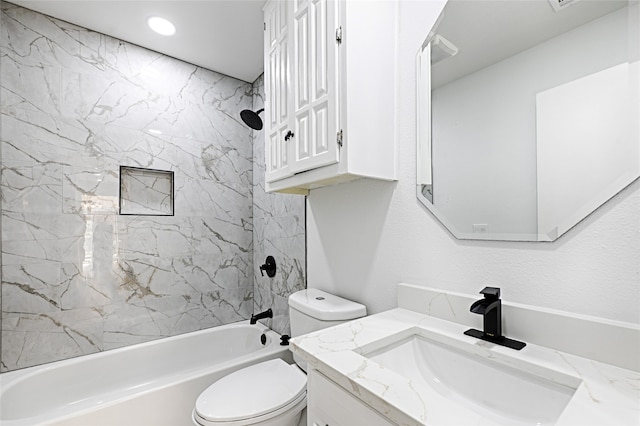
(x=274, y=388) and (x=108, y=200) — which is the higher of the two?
(x=108, y=200)

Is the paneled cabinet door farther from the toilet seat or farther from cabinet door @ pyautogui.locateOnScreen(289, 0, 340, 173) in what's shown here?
the toilet seat

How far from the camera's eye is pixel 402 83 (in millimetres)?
1230

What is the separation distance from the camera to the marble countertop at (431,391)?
54 cm

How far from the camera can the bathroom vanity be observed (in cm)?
57

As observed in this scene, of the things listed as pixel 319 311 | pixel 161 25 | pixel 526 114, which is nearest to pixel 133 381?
pixel 319 311

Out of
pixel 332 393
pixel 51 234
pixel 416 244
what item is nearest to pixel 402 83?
pixel 416 244

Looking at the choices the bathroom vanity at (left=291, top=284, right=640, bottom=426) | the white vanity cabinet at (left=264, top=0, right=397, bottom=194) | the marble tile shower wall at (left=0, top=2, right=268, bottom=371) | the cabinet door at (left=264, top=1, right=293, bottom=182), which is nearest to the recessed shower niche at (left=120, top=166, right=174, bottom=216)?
the marble tile shower wall at (left=0, top=2, right=268, bottom=371)

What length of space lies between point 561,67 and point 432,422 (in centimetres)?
95

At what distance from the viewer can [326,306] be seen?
4.37 feet

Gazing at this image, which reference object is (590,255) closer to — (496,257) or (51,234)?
(496,257)

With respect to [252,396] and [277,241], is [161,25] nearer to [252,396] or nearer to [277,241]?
[277,241]

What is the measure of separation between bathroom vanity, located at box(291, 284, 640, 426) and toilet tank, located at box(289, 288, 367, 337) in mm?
267

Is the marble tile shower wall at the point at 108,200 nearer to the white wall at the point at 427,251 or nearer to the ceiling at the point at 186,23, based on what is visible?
the ceiling at the point at 186,23

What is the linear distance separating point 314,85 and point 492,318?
40.1 inches
